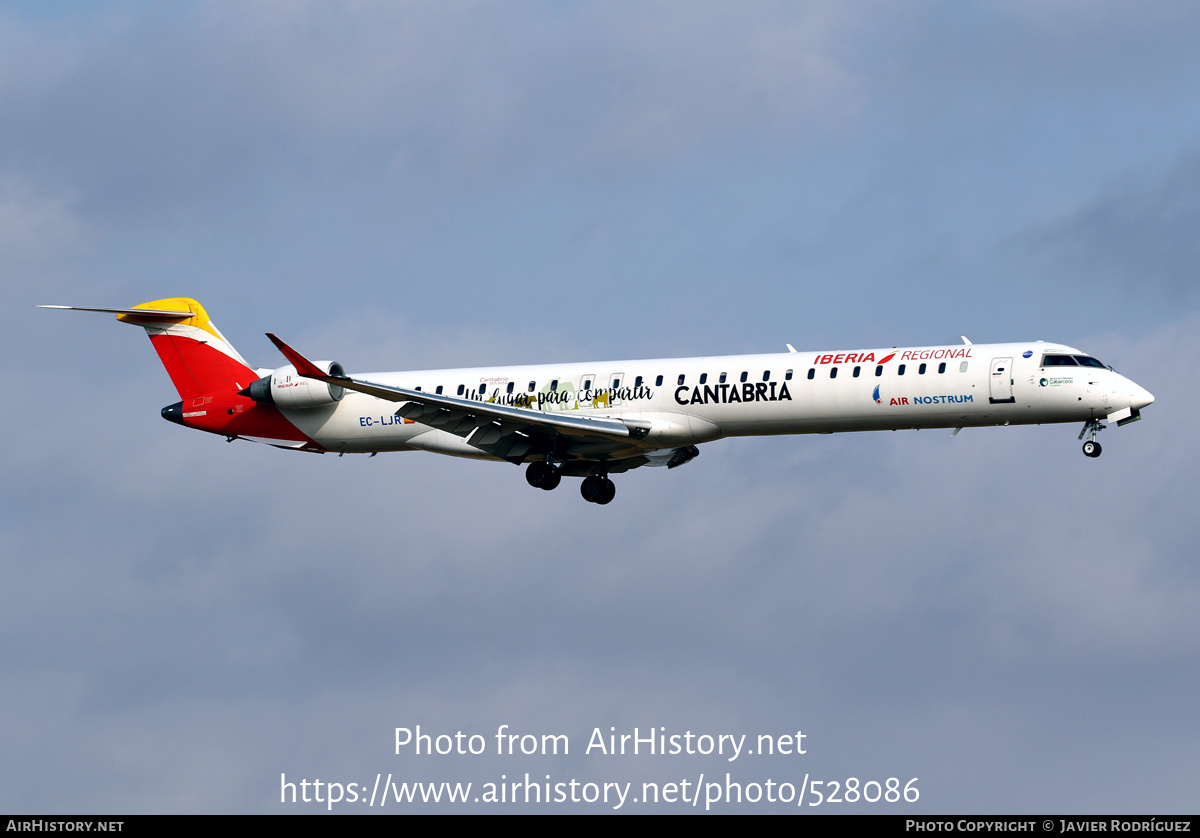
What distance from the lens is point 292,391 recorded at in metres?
45.2

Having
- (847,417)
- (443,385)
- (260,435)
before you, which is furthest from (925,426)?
(260,435)

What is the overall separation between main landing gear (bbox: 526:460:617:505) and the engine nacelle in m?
5.93

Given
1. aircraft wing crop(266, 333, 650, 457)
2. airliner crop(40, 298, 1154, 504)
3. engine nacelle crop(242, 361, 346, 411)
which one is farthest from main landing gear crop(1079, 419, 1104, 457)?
engine nacelle crop(242, 361, 346, 411)

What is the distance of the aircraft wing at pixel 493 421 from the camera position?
130ft

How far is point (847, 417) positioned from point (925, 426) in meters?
1.87

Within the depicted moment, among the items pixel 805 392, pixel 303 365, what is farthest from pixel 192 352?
pixel 805 392

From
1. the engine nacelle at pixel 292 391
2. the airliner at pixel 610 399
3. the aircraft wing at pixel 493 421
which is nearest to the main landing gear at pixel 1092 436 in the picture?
the airliner at pixel 610 399

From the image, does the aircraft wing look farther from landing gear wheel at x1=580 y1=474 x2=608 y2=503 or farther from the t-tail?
the t-tail

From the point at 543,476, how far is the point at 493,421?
2.46m

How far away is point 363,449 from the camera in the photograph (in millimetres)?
45844

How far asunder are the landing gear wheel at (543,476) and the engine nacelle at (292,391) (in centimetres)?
590

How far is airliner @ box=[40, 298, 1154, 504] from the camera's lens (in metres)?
38.8

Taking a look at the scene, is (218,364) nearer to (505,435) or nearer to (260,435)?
(260,435)

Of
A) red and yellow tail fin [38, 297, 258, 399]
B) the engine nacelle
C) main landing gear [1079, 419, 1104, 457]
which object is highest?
red and yellow tail fin [38, 297, 258, 399]
